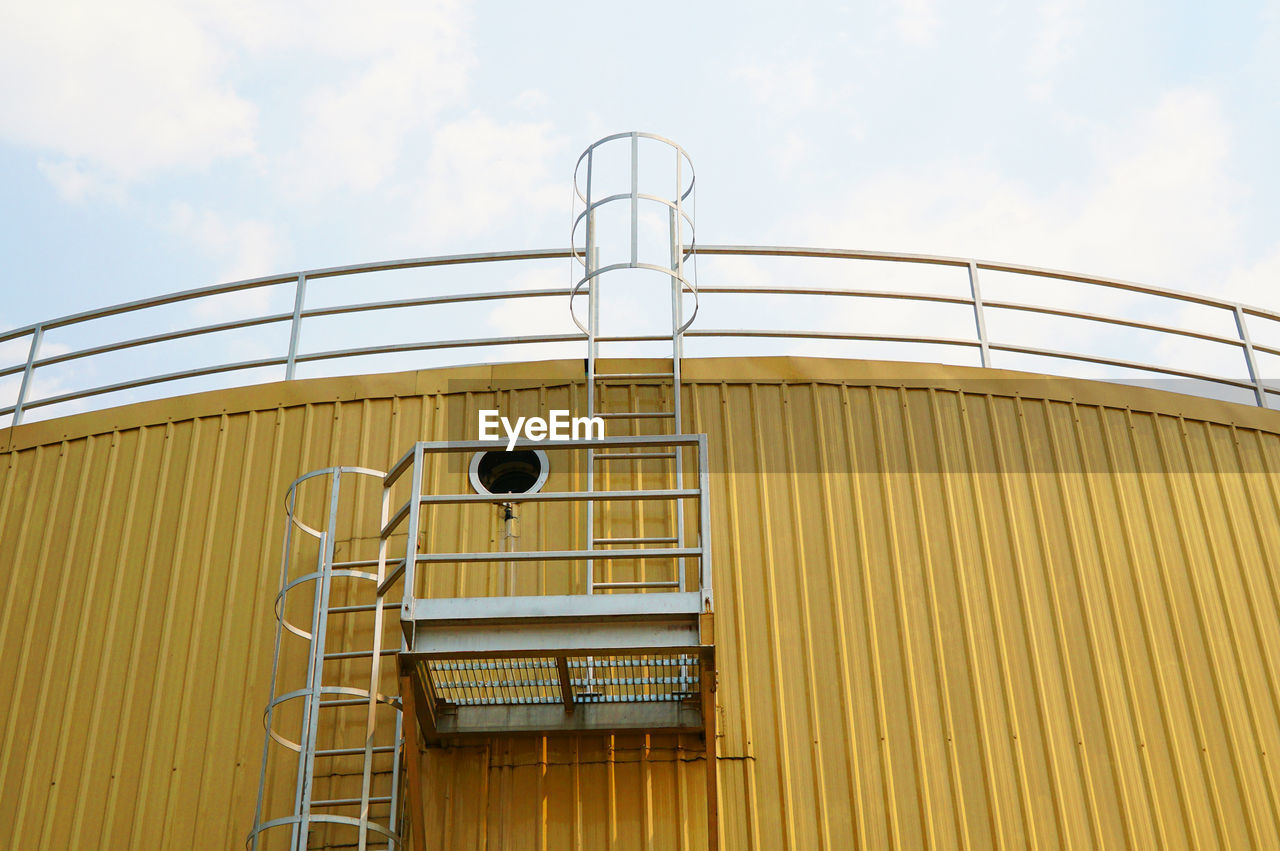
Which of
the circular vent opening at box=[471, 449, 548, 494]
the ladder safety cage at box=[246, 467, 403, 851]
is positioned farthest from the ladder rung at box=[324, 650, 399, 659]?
the circular vent opening at box=[471, 449, 548, 494]

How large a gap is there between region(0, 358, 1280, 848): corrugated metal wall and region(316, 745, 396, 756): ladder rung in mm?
351

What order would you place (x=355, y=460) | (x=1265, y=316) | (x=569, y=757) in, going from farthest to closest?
1. (x=1265, y=316)
2. (x=355, y=460)
3. (x=569, y=757)

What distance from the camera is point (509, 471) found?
1082 cm

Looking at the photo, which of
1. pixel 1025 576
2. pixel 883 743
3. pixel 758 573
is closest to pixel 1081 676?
pixel 1025 576

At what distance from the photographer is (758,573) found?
1021cm

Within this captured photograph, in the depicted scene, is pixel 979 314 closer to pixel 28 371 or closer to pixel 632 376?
pixel 632 376

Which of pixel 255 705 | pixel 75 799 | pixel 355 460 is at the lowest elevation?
pixel 75 799

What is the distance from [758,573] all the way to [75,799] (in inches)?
214

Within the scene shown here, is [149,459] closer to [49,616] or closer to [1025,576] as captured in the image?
[49,616]

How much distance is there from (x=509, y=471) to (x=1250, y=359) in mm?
7296

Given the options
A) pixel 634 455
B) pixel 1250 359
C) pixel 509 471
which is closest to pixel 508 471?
pixel 509 471

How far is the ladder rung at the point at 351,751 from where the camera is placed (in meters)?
8.59

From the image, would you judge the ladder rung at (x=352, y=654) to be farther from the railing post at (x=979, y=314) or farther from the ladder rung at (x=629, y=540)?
the railing post at (x=979, y=314)

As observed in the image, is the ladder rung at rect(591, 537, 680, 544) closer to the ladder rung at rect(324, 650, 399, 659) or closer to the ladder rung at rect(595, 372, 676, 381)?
the ladder rung at rect(595, 372, 676, 381)
